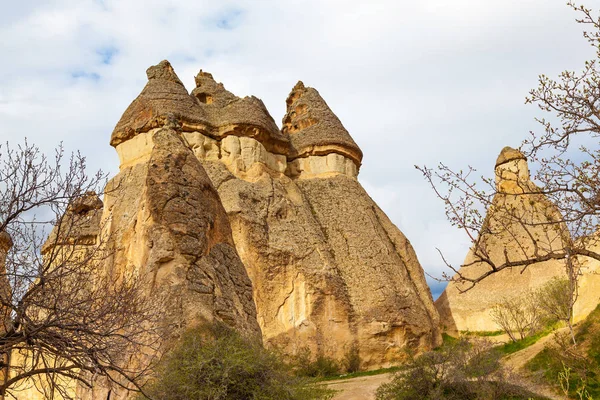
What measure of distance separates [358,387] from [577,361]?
483 centimetres

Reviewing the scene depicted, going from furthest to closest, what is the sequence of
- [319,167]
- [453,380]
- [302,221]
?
[319,167] → [302,221] → [453,380]

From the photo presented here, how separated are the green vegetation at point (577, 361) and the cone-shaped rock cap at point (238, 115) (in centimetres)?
1316

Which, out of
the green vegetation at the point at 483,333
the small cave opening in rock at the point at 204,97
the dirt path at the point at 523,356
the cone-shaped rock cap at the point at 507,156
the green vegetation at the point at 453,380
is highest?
the small cave opening in rock at the point at 204,97

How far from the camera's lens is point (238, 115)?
25641mm

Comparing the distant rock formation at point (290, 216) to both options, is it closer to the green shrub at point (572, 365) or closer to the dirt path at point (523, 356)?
the dirt path at point (523, 356)

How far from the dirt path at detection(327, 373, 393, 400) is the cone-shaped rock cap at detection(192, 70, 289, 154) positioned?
418 inches

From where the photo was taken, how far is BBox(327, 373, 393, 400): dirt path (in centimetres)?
1521

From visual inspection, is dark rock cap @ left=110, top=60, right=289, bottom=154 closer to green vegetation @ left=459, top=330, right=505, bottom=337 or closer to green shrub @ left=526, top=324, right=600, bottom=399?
green vegetation @ left=459, top=330, right=505, bottom=337

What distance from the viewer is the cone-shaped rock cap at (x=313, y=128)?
1086 inches

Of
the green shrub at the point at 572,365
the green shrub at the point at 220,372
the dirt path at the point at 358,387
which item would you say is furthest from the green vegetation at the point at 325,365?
the green shrub at the point at 220,372

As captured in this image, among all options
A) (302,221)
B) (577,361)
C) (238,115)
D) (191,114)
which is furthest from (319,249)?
(577,361)

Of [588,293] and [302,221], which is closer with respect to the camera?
[588,293]

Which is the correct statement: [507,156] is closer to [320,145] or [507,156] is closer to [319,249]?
[320,145]

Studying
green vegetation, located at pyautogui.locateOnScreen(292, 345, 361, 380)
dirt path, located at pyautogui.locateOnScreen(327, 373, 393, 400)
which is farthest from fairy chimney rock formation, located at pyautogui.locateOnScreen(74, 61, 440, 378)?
dirt path, located at pyautogui.locateOnScreen(327, 373, 393, 400)
